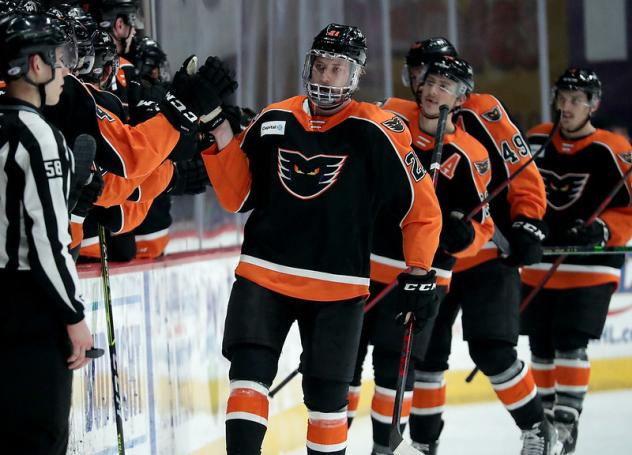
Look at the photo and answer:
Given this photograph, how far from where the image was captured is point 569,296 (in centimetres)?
461

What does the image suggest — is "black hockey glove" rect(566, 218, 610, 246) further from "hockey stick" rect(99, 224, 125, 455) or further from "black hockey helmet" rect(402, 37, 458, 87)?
"hockey stick" rect(99, 224, 125, 455)

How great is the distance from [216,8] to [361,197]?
1.91 m

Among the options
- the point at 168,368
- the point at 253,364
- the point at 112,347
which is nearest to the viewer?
the point at 253,364

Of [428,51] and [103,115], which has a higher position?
[428,51]

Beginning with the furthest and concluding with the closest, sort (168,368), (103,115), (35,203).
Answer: (168,368) < (103,115) < (35,203)

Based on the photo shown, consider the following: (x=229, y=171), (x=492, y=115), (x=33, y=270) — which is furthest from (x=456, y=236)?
(x=33, y=270)

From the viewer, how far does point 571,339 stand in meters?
4.57

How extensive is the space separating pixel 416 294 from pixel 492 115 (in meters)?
1.07

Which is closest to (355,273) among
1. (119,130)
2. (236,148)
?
(236,148)

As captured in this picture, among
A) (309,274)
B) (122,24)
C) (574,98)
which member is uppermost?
(122,24)

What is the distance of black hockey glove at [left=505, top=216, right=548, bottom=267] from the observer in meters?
4.11

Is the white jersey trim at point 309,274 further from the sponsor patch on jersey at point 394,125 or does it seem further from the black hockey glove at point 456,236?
the black hockey glove at point 456,236

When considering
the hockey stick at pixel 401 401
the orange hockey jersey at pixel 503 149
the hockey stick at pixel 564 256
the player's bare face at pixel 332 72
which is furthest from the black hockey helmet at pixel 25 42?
the hockey stick at pixel 564 256

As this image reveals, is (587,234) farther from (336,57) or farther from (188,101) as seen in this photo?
(188,101)
